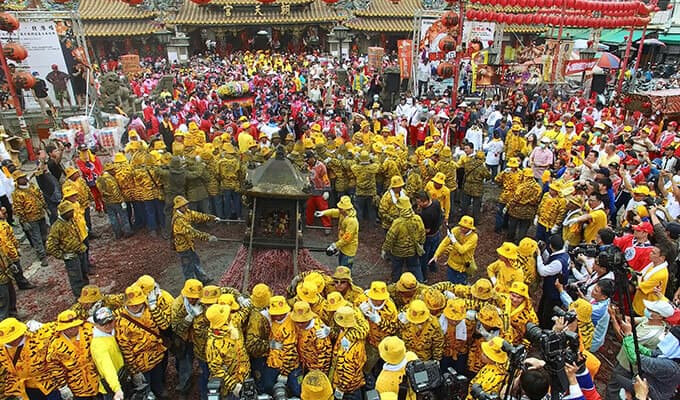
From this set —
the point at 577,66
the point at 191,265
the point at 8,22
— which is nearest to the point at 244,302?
the point at 191,265

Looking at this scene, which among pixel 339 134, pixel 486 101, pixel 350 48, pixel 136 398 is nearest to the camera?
pixel 136 398

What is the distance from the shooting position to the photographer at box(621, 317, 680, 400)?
4.01 m

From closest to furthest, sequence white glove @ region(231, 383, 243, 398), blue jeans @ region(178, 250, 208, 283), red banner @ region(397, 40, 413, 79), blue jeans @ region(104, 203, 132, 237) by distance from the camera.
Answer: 1. white glove @ region(231, 383, 243, 398)
2. blue jeans @ region(178, 250, 208, 283)
3. blue jeans @ region(104, 203, 132, 237)
4. red banner @ region(397, 40, 413, 79)

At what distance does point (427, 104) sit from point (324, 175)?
7.78m

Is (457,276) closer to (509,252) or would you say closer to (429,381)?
(509,252)

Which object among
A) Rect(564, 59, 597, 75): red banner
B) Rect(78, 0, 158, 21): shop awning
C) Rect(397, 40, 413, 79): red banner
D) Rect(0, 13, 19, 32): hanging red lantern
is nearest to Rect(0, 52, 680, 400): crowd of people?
Answer: Rect(0, 13, 19, 32): hanging red lantern

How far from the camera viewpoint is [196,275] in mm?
7660

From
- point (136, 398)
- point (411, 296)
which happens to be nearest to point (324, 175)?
point (411, 296)

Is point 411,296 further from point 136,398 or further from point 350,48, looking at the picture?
point 350,48

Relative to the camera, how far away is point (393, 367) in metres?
3.95

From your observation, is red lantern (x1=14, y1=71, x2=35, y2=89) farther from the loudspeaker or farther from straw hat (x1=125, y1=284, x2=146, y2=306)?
the loudspeaker

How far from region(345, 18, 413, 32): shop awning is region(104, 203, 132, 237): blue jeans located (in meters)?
21.8

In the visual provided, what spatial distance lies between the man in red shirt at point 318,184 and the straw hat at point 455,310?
439 cm

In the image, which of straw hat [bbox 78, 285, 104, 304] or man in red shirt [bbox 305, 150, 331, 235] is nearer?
straw hat [bbox 78, 285, 104, 304]
